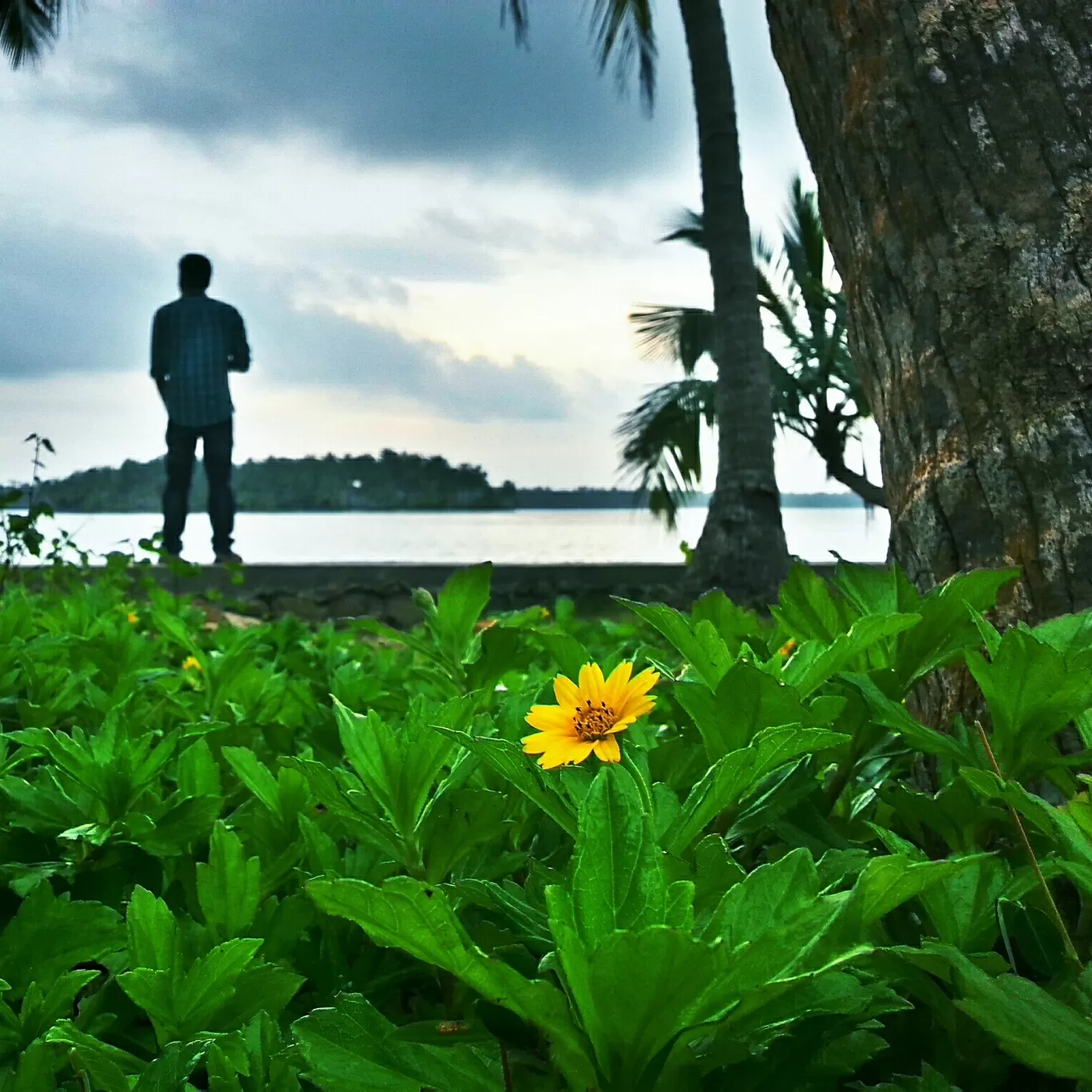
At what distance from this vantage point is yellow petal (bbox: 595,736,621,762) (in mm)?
618

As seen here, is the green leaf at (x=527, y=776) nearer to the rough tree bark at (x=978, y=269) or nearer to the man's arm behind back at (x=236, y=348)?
the rough tree bark at (x=978, y=269)

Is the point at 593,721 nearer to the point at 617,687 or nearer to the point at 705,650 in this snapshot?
the point at 617,687

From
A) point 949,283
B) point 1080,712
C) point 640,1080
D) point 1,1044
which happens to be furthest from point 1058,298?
point 1,1044

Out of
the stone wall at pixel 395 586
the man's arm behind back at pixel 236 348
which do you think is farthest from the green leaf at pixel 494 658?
the man's arm behind back at pixel 236 348

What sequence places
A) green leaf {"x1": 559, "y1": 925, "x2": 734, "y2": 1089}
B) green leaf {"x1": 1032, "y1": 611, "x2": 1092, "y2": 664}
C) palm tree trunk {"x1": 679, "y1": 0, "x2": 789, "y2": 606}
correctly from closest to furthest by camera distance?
green leaf {"x1": 559, "y1": 925, "x2": 734, "y2": 1089} → green leaf {"x1": 1032, "y1": 611, "x2": 1092, "y2": 664} → palm tree trunk {"x1": 679, "y1": 0, "x2": 789, "y2": 606}

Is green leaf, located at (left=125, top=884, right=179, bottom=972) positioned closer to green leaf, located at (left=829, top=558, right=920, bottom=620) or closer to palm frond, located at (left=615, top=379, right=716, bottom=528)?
green leaf, located at (left=829, top=558, right=920, bottom=620)

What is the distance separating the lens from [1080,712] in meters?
0.72

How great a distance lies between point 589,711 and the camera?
2.18 ft

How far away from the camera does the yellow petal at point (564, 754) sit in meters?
0.62

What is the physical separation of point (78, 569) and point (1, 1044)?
4195mm

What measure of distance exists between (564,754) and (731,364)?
278 inches

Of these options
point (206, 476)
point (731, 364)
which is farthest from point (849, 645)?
point (206, 476)

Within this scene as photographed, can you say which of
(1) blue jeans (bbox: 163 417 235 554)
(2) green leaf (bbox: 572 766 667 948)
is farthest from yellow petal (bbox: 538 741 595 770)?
(1) blue jeans (bbox: 163 417 235 554)

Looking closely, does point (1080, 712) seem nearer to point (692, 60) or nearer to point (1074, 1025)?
point (1074, 1025)
